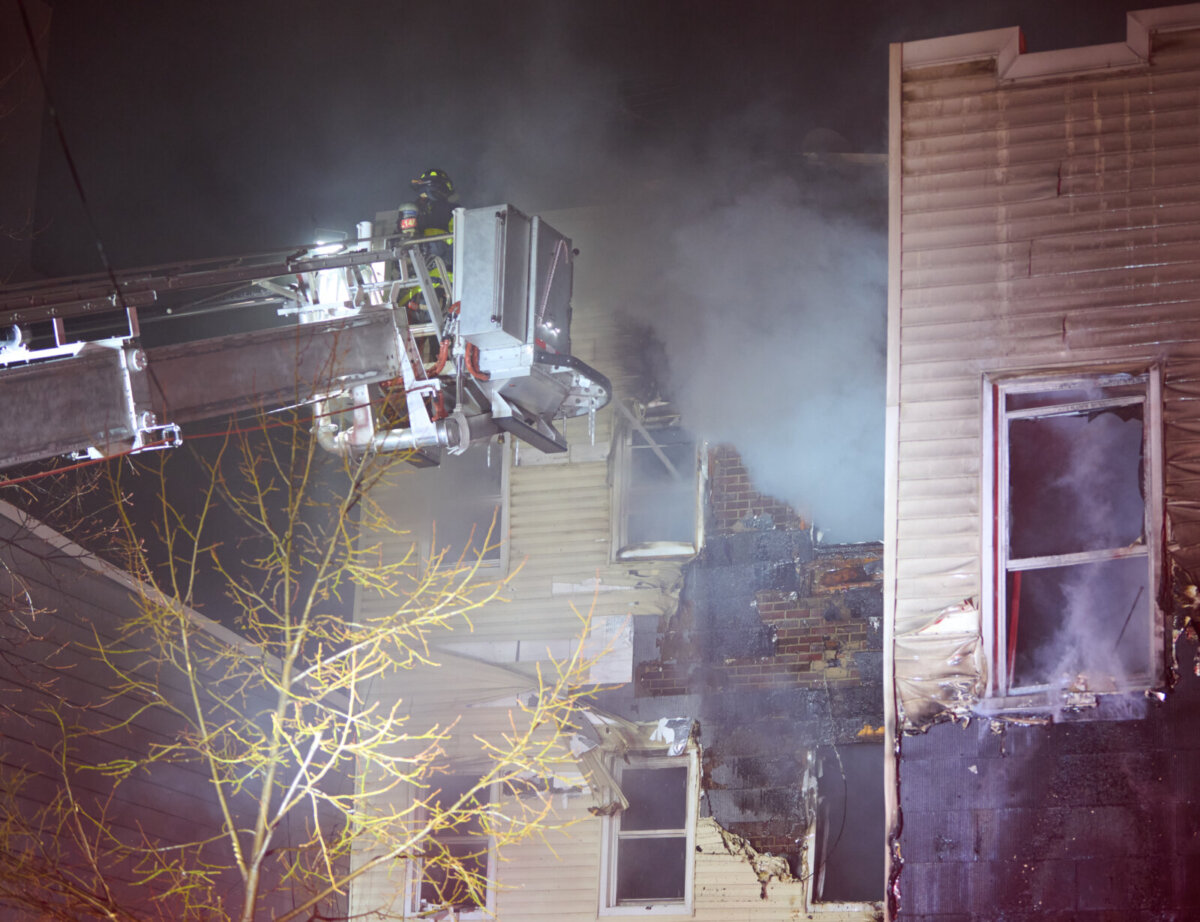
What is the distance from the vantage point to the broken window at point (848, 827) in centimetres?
1030

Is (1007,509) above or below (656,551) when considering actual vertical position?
below

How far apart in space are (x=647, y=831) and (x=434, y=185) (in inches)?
236

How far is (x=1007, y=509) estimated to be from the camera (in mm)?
7531

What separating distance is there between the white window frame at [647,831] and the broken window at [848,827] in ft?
3.61

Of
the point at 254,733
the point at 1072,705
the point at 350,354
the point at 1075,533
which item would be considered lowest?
the point at 254,733

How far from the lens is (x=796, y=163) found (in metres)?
12.6

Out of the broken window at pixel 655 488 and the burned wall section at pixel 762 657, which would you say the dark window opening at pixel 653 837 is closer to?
the burned wall section at pixel 762 657

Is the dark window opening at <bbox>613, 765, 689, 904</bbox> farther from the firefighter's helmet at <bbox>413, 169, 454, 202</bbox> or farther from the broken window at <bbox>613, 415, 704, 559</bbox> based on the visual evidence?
the firefighter's helmet at <bbox>413, 169, 454, 202</bbox>

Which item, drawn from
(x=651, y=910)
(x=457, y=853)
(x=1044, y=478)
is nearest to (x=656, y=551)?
(x=651, y=910)

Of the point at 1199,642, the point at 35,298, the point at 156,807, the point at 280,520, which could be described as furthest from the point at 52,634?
the point at 1199,642

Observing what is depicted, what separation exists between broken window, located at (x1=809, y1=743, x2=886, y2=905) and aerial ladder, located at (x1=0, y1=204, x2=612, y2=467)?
12.1 ft

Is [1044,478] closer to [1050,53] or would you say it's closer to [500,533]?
[1050,53]

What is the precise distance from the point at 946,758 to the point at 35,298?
6.12 meters

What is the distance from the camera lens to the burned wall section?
10695 millimetres
